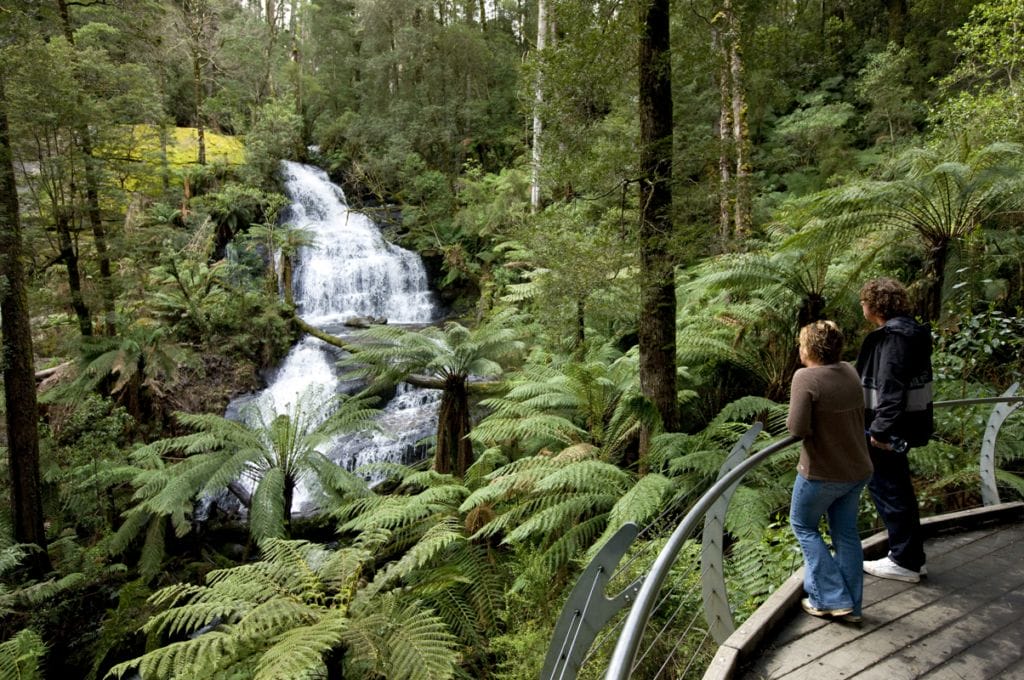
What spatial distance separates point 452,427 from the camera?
21.9ft

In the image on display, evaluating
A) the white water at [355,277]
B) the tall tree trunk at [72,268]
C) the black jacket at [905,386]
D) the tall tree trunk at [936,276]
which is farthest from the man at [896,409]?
the white water at [355,277]

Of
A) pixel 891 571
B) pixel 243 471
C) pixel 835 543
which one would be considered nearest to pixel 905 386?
pixel 835 543

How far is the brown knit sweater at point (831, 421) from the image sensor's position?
224cm

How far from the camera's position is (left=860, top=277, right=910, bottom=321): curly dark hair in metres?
2.51

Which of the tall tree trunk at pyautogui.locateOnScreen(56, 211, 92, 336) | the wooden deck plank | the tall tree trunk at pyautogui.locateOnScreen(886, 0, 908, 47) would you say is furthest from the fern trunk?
the tall tree trunk at pyautogui.locateOnScreen(886, 0, 908, 47)

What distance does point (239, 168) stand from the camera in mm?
15922

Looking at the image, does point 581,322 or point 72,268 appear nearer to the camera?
point 581,322

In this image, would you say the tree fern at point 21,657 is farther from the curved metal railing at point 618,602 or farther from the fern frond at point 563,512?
the curved metal railing at point 618,602

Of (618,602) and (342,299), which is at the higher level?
(342,299)

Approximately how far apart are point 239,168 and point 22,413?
36.1 feet

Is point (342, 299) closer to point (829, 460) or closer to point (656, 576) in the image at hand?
point (829, 460)

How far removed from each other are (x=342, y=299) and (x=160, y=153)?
5140mm

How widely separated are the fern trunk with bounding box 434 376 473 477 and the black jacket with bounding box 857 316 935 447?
188 inches

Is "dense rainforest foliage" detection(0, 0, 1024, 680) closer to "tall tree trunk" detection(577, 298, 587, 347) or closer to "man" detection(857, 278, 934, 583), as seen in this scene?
"tall tree trunk" detection(577, 298, 587, 347)
